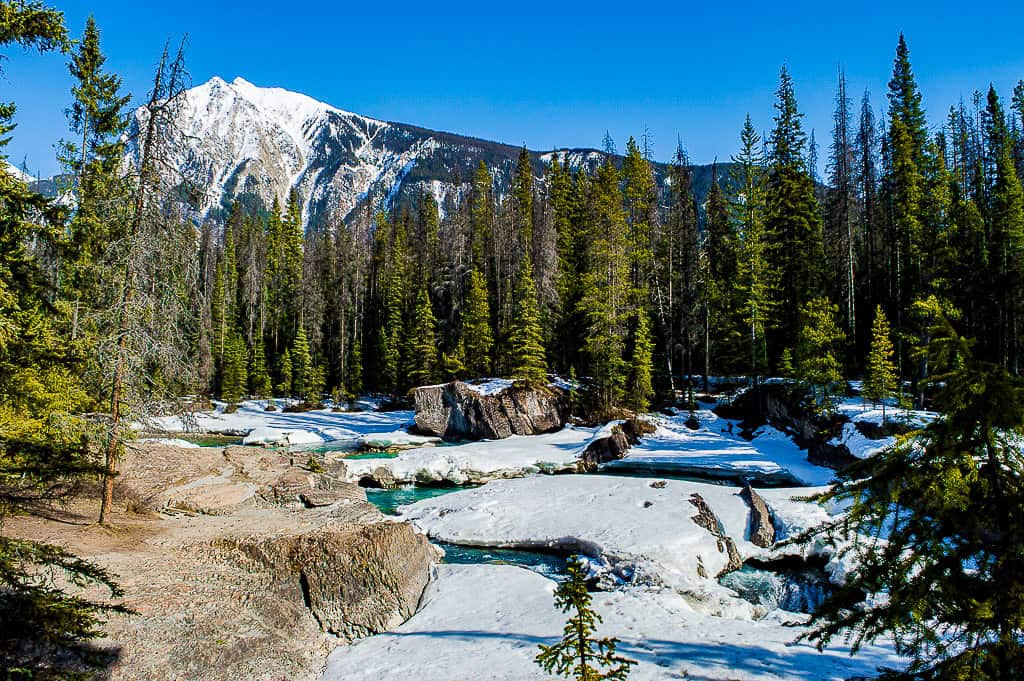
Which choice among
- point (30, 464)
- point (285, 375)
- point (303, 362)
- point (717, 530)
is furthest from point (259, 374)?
point (30, 464)

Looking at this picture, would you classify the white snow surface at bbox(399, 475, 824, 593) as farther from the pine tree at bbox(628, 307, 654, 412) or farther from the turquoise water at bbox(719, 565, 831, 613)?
the pine tree at bbox(628, 307, 654, 412)

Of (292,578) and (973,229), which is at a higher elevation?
(973,229)

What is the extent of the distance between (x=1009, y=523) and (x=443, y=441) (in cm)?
3119

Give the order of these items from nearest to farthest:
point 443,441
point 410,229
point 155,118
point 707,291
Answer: point 155,118 < point 443,441 < point 707,291 < point 410,229

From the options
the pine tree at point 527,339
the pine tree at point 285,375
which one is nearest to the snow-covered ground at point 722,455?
the pine tree at point 527,339

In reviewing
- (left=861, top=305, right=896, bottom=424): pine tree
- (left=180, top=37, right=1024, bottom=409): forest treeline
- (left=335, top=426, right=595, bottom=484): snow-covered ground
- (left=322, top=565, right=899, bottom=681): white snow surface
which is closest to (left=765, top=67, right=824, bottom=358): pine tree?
(left=180, top=37, right=1024, bottom=409): forest treeline

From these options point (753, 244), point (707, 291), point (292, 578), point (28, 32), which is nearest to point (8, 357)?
point (28, 32)

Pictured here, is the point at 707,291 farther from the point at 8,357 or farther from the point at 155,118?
the point at 8,357

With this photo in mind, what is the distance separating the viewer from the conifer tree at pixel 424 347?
46562 mm

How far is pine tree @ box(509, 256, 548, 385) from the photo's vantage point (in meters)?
37.0

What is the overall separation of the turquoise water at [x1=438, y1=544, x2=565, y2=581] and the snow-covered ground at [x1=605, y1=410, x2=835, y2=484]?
12.0m

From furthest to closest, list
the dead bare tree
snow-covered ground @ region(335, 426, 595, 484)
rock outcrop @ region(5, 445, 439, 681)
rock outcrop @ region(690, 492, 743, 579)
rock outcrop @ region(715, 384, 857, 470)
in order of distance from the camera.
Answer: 1. snow-covered ground @ region(335, 426, 595, 484)
2. rock outcrop @ region(715, 384, 857, 470)
3. rock outcrop @ region(690, 492, 743, 579)
4. the dead bare tree
5. rock outcrop @ region(5, 445, 439, 681)

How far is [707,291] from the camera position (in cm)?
4056

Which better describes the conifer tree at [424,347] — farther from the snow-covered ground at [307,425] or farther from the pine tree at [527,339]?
the pine tree at [527,339]
